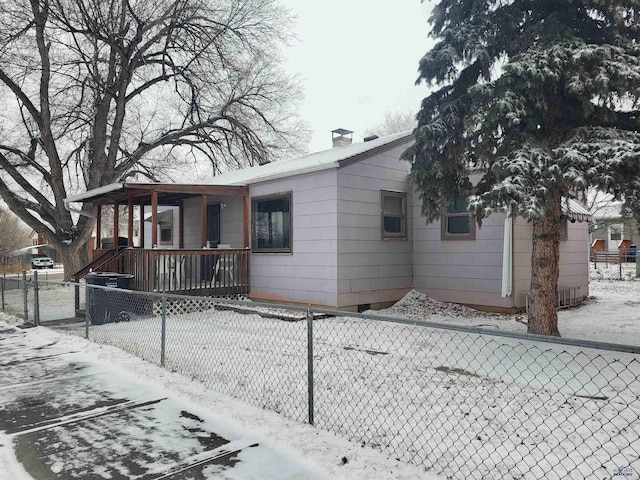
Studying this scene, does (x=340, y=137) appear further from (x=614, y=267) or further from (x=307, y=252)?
(x=614, y=267)

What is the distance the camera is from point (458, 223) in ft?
30.3

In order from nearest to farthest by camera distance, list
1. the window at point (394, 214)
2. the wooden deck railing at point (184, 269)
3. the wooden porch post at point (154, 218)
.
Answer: the wooden deck railing at point (184, 269) → the wooden porch post at point (154, 218) → the window at point (394, 214)

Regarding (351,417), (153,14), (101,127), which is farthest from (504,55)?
(101,127)

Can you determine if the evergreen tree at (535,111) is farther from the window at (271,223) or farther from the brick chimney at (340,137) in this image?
the brick chimney at (340,137)

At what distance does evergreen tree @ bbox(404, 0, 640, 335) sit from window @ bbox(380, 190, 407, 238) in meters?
2.36

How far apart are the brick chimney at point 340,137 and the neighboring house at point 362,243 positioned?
2.95m

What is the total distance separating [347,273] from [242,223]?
12.1 feet

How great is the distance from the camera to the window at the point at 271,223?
9719 mm

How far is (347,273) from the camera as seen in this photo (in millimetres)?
8664

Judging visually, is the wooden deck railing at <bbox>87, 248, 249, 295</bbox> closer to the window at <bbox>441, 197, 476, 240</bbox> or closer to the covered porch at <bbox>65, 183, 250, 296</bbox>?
the covered porch at <bbox>65, 183, 250, 296</bbox>

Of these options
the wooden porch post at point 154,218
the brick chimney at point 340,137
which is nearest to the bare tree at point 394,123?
the brick chimney at point 340,137

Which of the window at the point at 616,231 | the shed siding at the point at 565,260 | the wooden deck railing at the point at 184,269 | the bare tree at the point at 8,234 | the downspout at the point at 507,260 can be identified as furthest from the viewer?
the bare tree at the point at 8,234

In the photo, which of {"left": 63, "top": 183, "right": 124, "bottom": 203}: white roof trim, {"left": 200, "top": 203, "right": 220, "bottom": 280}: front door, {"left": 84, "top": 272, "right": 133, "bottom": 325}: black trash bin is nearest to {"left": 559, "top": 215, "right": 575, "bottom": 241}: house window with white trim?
{"left": 200, "top": 203, "right": 220, "bottom": 280}: front door

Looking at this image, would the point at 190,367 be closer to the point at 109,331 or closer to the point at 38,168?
the point at 109,331
